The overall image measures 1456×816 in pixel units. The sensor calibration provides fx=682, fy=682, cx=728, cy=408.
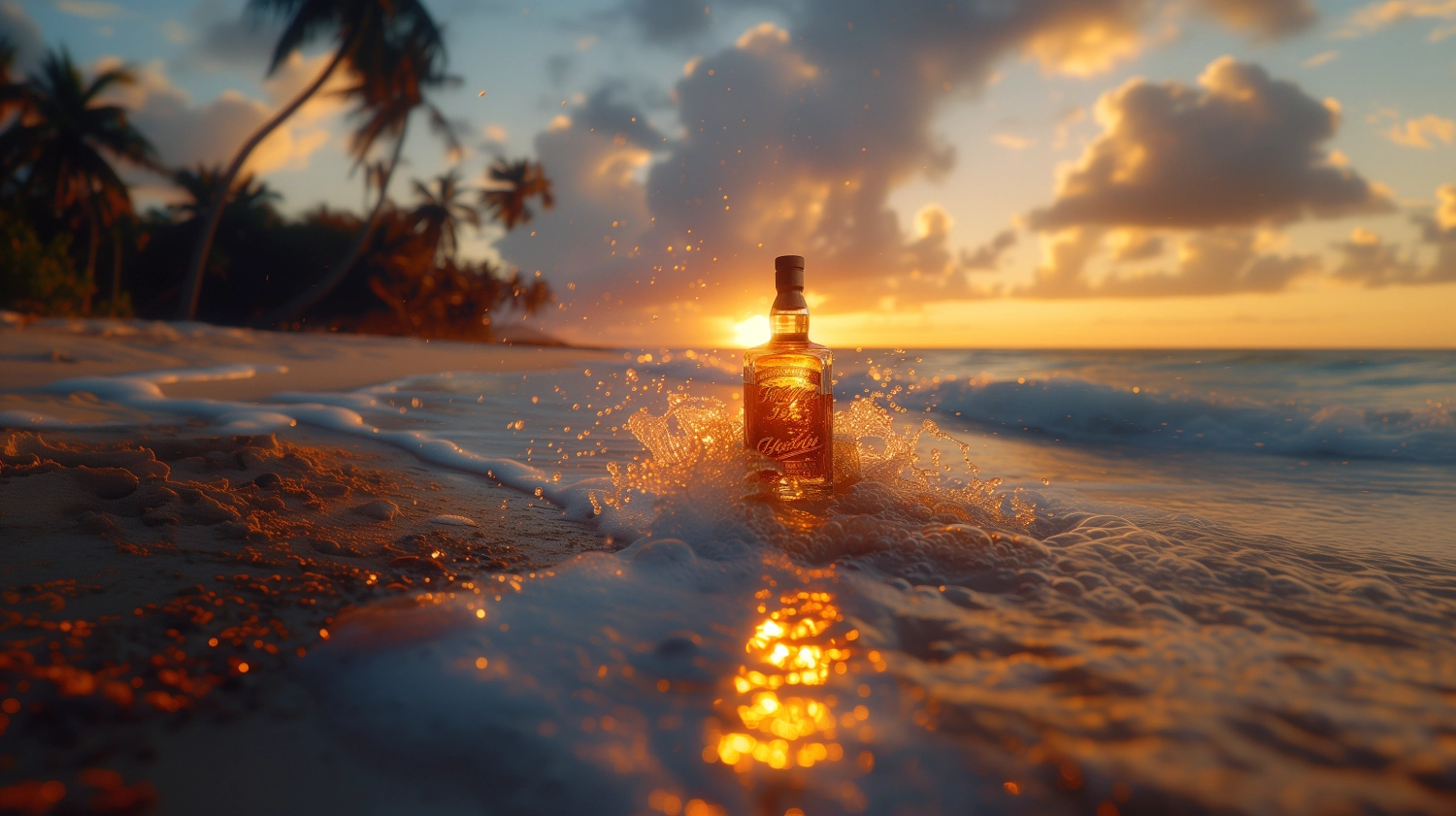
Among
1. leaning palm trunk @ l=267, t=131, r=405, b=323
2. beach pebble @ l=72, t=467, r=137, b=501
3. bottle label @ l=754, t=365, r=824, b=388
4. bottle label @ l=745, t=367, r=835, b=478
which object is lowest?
beach pebble @ l=72, t=467, r=137, b=501

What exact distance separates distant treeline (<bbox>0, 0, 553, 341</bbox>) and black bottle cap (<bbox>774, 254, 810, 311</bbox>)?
20489 mm

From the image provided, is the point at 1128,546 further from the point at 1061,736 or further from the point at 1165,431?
the point at 1165,431

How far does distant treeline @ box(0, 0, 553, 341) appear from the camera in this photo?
1880 cm

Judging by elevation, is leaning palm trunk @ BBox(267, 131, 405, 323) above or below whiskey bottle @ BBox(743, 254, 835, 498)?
above

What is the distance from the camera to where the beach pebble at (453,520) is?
6.20 feet

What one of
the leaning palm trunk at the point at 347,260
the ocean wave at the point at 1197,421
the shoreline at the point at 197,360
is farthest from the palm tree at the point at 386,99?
the ocean wave at the point at 1197,421

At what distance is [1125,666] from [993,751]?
37 centimetres

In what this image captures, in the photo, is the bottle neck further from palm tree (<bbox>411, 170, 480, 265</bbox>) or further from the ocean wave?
A: palm tree (<bbox>411, 170, 480, 265</bbox>)

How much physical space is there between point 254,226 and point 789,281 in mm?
33543

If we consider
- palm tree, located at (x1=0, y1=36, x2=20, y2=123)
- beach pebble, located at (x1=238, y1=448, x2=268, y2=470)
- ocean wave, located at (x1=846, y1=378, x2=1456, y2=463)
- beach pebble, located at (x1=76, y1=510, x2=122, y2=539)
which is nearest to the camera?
beach pebble, located at (x1=76, y1=510, x2=122, y2=539)

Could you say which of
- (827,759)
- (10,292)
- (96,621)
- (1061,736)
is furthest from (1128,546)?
(10,292)

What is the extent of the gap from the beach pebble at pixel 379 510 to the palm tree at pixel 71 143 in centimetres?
2725

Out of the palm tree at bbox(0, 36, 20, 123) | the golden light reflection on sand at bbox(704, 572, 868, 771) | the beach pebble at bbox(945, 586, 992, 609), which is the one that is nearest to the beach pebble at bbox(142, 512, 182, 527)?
the golden light reflection on sand at bbox(704, 572, 868, 771)

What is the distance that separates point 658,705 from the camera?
0.96 meters
